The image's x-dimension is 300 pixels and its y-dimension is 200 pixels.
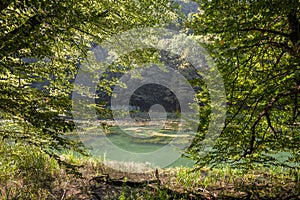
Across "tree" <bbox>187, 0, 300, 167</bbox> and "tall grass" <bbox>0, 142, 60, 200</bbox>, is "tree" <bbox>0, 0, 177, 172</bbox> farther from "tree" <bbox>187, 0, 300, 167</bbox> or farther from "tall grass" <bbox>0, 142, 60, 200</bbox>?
"tree" <bbox>187, 0, 300, 167</bbox>

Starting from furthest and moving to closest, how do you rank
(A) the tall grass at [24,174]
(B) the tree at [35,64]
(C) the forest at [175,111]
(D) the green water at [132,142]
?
(D) the green water at [132,142]
(A) the tall grass at [24,174]
(C) the forest at [175,111]
(B) the tree at [35,64]

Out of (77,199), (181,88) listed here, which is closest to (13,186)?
(77,199)

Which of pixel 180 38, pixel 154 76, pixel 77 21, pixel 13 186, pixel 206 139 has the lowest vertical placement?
pixel 13 186

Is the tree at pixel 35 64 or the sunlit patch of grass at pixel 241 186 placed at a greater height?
the tree at pixel 35 64

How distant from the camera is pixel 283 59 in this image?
11.9 ft

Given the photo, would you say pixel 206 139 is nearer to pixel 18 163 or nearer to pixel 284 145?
pixel 284 145

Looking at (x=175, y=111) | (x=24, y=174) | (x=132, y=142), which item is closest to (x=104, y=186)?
(x=24, y=174)

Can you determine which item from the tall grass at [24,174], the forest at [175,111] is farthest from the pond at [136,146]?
the forest at [175,111]

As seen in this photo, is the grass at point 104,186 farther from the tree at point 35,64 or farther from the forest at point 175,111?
the tree at point 35,64

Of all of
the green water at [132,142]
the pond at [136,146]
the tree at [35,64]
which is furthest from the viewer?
the green water at [132,142]

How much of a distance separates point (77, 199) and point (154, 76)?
35.2m

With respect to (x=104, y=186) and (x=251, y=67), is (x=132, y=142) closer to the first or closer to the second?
(x=104, y=186)

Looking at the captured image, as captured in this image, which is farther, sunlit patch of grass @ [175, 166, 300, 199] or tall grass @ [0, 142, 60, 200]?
sunlit patch of grass @ [175, 166, 300, 199]

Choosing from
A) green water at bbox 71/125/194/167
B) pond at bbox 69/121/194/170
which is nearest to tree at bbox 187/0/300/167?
pond at bbox 69/121/194/170
